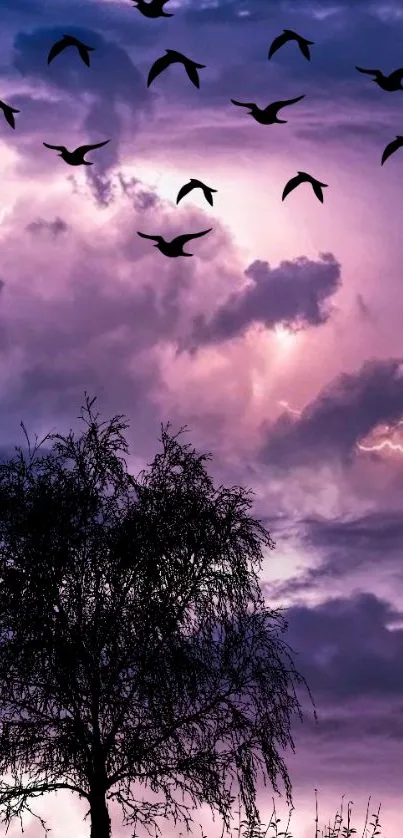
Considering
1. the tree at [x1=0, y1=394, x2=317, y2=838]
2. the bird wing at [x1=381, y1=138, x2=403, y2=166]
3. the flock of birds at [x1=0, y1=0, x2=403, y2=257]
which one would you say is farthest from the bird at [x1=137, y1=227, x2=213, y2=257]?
the tree at [x1=0, y1=394, x2=317, y2=838]

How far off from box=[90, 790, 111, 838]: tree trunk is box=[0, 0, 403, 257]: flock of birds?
1476 cm

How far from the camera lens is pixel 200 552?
23250 millimetres

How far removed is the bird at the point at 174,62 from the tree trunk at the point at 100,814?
15821 millimetres

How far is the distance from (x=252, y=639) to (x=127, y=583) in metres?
2.68

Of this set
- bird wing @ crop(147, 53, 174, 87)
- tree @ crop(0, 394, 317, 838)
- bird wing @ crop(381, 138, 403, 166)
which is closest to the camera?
bird wing @ crop(147, 53, 174, 87)

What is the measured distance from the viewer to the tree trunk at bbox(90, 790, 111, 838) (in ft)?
72.7

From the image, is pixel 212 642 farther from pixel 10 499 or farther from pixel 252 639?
pixel 10 499

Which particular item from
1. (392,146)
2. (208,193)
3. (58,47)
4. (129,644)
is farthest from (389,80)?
(129,644)

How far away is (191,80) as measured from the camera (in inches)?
392

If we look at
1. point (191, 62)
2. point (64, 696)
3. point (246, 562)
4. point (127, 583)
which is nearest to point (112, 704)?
point (64, 696)

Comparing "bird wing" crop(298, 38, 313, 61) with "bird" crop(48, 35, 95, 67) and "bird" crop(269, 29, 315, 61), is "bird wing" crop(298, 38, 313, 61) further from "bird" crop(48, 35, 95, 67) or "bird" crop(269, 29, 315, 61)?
"bird" crop(48, 35, 95, 67)

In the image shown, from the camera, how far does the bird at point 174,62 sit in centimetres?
993

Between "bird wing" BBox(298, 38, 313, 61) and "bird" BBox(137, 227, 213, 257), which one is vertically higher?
"bird wing" BBox(298, 38, 313, 61)

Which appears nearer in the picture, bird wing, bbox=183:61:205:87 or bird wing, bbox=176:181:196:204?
bird wing, bbox=183:61:205:87
